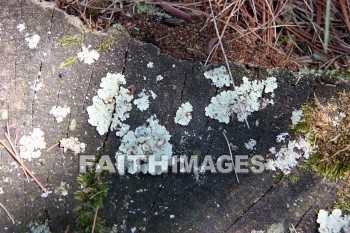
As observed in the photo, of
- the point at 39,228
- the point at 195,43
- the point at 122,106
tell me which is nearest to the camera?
the point at 39,228

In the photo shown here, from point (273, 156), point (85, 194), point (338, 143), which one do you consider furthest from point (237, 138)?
point (85, 194)

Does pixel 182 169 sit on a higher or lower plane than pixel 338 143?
lower

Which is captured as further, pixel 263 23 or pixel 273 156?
pixel 263 23

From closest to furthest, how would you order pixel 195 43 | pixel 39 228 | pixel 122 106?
1. pixel 39 228
2. pixel 122 106
3. pixel 195 43

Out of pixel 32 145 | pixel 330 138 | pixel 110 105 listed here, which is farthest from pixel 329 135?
pixel 32 145

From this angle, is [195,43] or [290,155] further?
[195,43]

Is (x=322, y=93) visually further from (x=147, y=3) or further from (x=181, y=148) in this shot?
(x=147, y=3)

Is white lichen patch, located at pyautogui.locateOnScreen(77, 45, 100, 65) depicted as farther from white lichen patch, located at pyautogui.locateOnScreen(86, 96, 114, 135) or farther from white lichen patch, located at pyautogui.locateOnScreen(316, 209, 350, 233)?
white lichen patch, located at pyautogui.locateOnScreen(316, 209, 350, 233)

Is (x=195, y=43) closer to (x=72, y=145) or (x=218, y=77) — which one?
(x=218, y=77)
